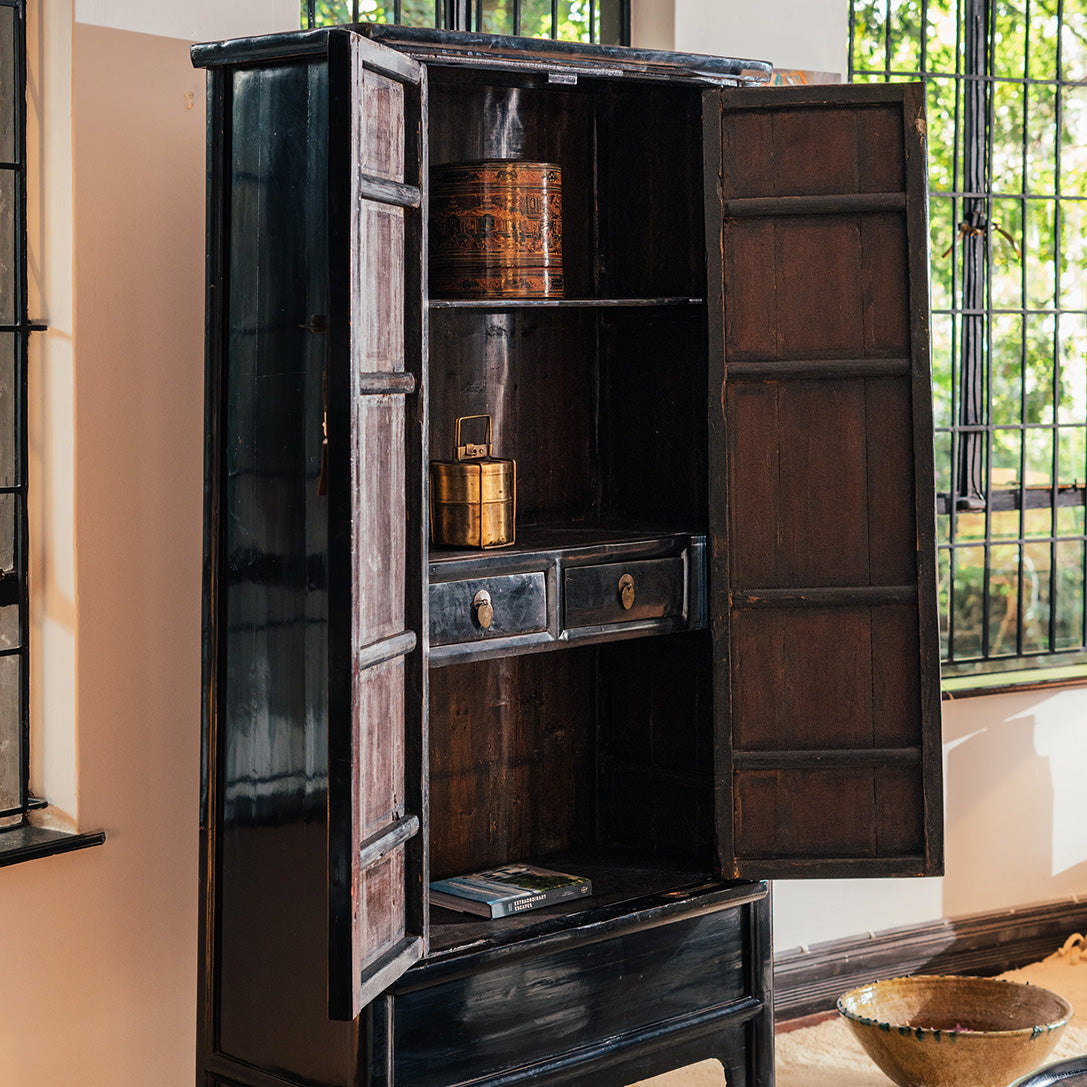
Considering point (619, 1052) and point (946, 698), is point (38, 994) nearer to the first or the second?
point (619, 1052)

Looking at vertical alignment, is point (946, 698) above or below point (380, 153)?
below

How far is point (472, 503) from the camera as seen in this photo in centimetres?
284

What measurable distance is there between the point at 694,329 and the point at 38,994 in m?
1.82

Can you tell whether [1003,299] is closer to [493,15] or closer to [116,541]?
[493,15]

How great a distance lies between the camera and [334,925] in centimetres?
233

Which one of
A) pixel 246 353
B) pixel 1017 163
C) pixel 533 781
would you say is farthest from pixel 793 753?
pixel 1017 163

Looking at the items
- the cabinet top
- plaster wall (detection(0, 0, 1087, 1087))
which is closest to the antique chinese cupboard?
the cabinet top

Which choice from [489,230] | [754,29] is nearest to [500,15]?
[754,29]

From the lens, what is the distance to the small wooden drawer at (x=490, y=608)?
267 centimetres

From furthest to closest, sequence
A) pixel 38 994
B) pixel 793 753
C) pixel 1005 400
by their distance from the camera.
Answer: pixel 1005 400 < pixel 793 753 < pixel 38 994

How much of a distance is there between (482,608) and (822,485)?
2.55ft

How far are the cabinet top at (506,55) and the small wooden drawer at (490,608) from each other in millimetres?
925

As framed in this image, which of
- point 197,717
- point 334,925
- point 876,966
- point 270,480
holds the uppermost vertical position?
point 270,480

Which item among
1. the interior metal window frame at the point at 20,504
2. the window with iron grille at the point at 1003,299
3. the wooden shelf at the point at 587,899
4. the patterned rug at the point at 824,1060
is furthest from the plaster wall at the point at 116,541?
the window with iron grille at the point at 1003,299
